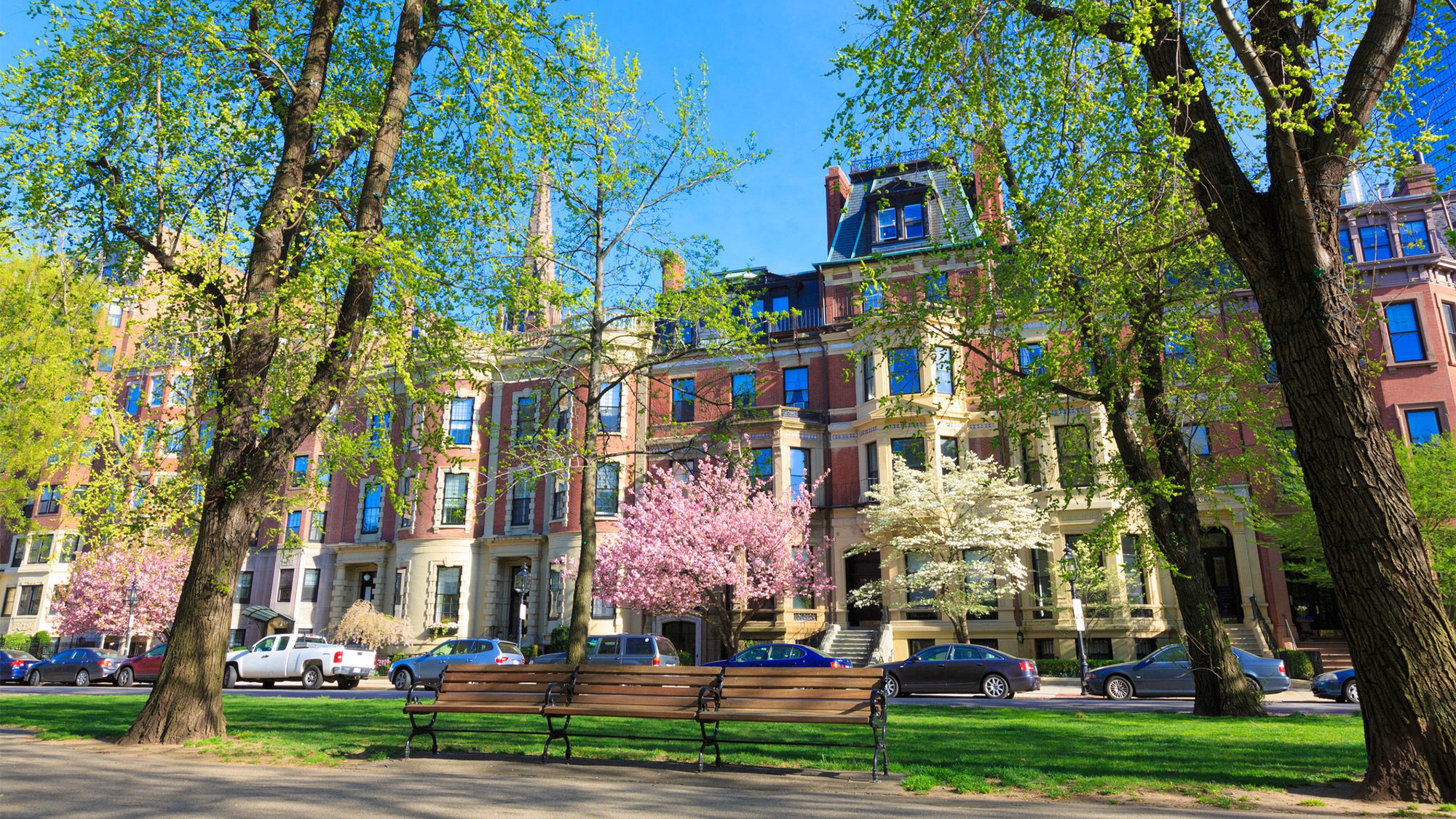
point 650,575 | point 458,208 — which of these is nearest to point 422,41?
point 458,208

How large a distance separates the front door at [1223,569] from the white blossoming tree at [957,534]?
5675 mm

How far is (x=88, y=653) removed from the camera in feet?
97.2

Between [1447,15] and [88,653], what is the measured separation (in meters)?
37.2

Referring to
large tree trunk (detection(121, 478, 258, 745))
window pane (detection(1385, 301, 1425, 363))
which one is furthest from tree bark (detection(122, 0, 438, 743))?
window pane (detection(1385, 301, 1425, 363))

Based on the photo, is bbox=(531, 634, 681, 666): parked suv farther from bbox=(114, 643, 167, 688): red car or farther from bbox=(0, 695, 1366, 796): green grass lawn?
bbox=(114, 643, 167, 688): red car

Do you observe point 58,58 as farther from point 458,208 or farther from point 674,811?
point 674,811

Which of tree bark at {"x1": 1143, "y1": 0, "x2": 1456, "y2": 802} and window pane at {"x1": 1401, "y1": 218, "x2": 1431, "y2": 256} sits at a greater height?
window pane at {"x1": 1401, "y1": 218, "x2": 1431, "y2": 256}

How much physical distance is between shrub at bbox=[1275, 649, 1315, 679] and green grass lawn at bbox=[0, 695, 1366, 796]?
15441 mm

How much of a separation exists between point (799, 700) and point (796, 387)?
96.3ft

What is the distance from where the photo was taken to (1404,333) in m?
30.9

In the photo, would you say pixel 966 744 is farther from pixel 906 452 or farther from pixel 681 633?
pixel 681 633

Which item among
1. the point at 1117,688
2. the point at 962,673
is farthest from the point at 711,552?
the point at 1117,688

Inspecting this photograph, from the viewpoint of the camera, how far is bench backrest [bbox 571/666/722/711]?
8828 mm

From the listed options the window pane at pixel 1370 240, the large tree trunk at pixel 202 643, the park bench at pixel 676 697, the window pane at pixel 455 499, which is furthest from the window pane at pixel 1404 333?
the window pane at pixel 455 499
